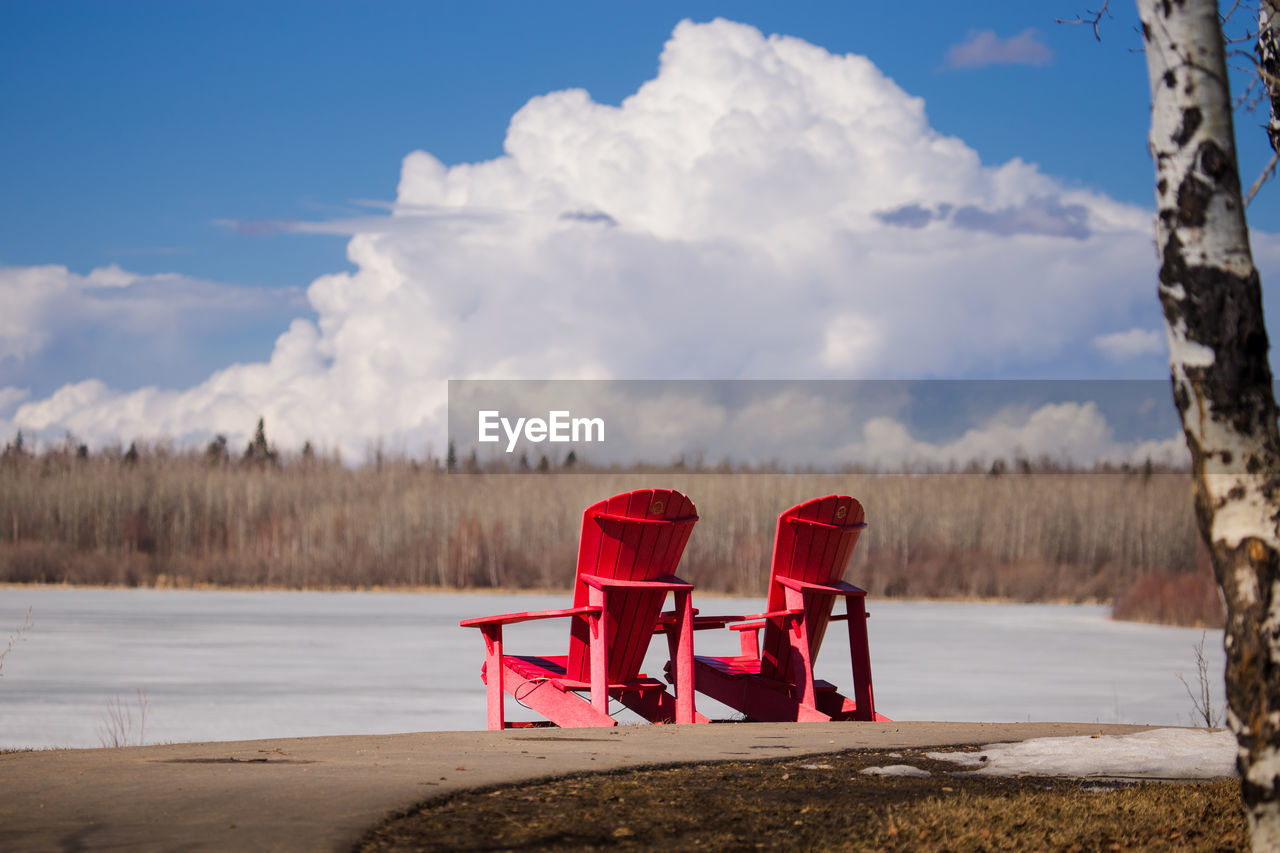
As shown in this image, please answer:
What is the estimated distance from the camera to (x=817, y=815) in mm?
3842

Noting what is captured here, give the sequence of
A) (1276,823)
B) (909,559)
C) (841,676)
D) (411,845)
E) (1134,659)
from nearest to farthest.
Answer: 1. (1276,823)
2. (411,845)
3. (841,676)
4. (1134,659)
5. (909,559)

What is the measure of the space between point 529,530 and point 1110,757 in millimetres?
31113

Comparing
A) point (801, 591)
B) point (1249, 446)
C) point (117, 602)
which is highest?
point (1249, 446)

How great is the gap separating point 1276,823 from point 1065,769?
1889 millimetres

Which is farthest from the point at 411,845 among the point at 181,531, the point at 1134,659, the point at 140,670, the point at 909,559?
the point at 181,531

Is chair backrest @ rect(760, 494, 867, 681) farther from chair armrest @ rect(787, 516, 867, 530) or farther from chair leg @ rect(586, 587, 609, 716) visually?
chair leg @ rect(586, 587, 609, 716)

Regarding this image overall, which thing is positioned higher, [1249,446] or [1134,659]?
[1249,446]

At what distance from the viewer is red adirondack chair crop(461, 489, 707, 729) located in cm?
667

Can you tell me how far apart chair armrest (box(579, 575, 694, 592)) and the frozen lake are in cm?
366

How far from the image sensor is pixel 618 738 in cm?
560

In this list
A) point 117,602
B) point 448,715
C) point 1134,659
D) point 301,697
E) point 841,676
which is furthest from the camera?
point 117,602

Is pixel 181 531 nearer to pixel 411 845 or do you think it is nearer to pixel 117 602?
pixel 117 602

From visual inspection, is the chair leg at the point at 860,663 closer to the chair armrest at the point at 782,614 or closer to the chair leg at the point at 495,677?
the chair armrest at the point at 782,614

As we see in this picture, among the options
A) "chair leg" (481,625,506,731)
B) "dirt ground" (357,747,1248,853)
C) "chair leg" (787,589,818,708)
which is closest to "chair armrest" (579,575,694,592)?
"chair leg" (481,625,506,731)
